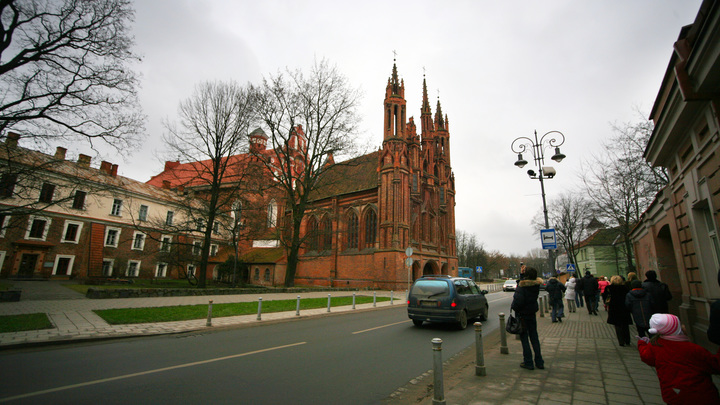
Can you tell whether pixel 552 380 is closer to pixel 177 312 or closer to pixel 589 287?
pixel 589 287

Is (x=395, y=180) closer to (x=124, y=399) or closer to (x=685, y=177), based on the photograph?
(x=685, y=177)

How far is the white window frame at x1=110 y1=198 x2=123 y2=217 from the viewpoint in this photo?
32281mm

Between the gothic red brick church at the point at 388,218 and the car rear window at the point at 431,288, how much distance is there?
19.3 meters

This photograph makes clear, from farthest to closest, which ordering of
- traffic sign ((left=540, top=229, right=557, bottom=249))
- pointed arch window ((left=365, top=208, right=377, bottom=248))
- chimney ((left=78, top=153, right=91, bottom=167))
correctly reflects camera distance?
pointed arch window ((left=365, top=208, right=377, bottom=248)) → chimney ((left=78, top=153, right=91, bottom=167)) → traffic sign ((left=540, top=229, right=557, bottom=249))

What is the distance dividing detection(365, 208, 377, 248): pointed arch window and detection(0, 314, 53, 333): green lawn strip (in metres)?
27.0

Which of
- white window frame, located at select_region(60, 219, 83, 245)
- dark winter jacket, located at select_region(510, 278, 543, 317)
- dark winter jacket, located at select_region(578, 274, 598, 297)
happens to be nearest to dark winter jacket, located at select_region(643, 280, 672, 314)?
dark winter jacket, located at select_region(510, 278, 543, 317)

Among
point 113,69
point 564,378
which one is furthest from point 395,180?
point 564,378

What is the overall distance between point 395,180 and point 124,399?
1147 inches

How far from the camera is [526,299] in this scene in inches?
231

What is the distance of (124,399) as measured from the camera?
13.4 feet

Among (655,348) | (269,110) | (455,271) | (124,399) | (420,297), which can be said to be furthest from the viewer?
(455,271)

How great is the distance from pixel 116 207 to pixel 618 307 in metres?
39.7

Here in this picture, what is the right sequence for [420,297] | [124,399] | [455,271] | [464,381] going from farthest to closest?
[455,271], [420,297], [464,381], [124,399]

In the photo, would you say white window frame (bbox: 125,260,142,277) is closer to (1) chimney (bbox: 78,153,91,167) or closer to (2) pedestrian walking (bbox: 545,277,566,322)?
(1) chimney (bbox: 78,153,91,167)
